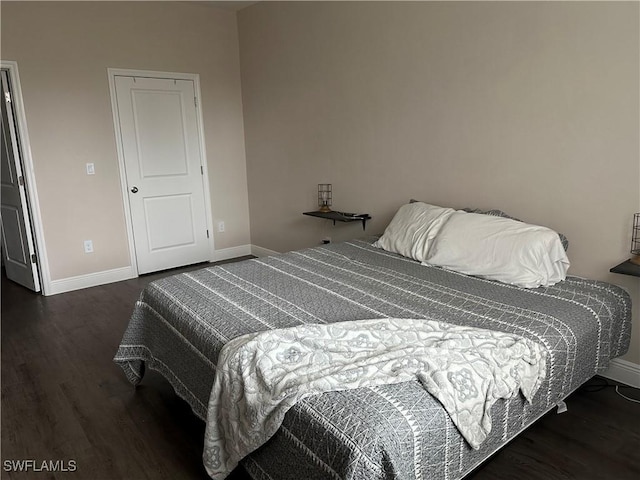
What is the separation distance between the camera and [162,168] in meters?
4.77

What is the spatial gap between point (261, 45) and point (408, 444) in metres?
4.30

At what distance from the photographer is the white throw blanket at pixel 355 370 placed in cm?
149

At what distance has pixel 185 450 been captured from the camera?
2.11m

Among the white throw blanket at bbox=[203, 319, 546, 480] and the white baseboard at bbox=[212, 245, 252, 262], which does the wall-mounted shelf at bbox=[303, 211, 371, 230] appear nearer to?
the white baseboard at bbox=[212, 245, 252, 262]

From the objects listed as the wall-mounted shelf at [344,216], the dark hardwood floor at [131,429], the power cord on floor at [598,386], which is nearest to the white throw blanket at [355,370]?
the dark hardwood floor at [131,429]

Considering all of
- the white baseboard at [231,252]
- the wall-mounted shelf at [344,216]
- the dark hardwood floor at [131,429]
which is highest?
the wall-mounted shelf at [344,216]

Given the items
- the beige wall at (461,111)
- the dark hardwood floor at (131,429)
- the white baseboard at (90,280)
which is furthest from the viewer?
the white baseboard at (90,280)

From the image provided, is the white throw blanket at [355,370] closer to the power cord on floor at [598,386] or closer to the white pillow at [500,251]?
the white pillow at [500,251]

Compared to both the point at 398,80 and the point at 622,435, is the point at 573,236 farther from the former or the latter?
the point at 398,80

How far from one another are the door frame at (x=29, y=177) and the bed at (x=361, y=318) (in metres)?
2.22

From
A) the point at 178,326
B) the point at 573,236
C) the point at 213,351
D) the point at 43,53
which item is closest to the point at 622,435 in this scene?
the point at 573,236

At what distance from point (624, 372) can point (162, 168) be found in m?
4.17

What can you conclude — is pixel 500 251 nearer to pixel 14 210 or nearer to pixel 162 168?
pixel 162 168

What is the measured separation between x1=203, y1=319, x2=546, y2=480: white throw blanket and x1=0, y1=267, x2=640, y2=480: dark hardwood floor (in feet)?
1.49
